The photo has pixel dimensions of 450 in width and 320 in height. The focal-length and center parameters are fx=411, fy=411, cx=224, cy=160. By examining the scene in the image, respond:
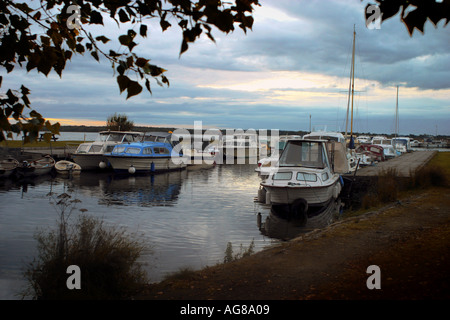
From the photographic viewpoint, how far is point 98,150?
39531 millimetres

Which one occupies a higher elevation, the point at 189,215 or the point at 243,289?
the point at 243,289

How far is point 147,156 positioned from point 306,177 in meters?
22.1

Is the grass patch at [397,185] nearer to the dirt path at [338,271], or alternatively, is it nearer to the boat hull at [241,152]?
the dirt path at [338,271]

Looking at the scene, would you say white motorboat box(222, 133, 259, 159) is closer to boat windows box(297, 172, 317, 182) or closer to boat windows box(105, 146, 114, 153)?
boat windows box(105, 146, 114, 153)

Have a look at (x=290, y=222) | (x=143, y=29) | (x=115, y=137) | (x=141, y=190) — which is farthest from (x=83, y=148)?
(x=143, y=29)

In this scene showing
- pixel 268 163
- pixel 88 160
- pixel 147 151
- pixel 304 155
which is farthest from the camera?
pixel 147 151

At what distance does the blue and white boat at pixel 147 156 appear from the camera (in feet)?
120

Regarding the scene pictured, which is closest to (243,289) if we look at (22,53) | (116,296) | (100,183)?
(116,296)

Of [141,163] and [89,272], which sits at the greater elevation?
[89,272]

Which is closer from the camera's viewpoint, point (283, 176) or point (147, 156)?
point (283, 176)

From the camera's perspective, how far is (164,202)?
22.9 meters

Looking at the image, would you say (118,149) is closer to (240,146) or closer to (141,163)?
(141,163)
